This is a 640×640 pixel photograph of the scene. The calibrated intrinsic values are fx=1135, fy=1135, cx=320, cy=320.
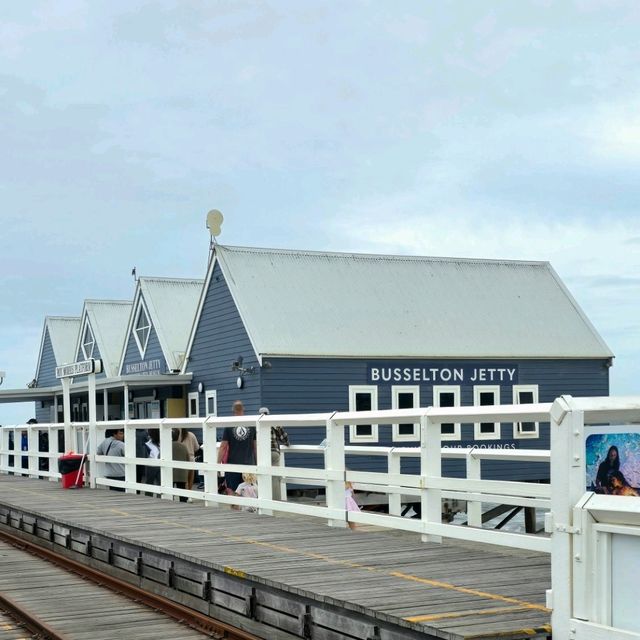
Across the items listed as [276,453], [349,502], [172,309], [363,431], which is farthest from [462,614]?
[172,309]

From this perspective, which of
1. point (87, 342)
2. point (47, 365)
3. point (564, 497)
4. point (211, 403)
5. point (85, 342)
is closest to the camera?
point (564, 497)

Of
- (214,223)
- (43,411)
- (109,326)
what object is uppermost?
(214,223)

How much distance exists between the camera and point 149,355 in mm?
38438

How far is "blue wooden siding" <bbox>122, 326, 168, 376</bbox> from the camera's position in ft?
122

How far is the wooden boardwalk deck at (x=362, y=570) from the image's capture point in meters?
6.58

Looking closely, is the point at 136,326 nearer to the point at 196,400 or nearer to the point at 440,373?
the point at 196,400

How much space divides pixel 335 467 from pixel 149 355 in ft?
89.3

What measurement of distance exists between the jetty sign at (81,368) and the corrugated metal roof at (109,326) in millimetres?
22924

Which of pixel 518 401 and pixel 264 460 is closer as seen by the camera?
pixel 264 460

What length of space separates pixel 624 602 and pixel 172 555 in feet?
18.3

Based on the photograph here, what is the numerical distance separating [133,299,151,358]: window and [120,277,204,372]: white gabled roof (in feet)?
0.74

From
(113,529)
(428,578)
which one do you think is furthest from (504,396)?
(428,578)

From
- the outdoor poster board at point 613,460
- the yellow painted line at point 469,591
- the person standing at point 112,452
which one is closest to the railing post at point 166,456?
the person standing at point 112,452

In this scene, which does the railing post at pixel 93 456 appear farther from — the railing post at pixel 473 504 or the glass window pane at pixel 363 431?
the glass window pane at pixel 363 431
